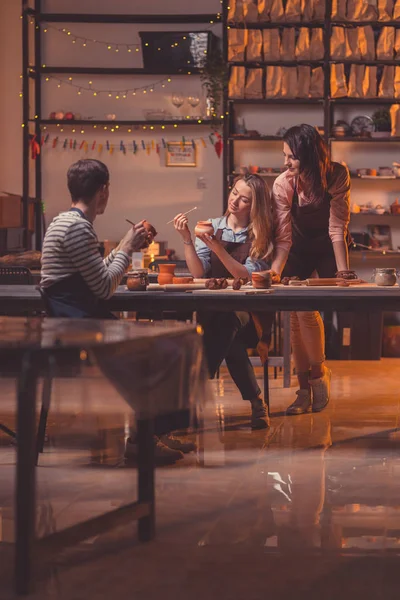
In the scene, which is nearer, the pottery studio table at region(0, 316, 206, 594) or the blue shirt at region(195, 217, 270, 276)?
the pottery studio table at region(0, 316, 206, 594)

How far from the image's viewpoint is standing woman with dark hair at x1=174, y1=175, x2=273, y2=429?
409 cm

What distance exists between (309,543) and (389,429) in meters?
1.75

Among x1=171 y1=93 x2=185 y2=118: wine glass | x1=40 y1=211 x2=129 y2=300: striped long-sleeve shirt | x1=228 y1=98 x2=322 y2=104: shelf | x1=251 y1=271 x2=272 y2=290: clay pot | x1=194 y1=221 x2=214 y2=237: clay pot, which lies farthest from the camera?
x1=171 y1=93 x2=185 y2=118: wine glass

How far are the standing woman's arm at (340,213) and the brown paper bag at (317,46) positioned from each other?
9.71 ft

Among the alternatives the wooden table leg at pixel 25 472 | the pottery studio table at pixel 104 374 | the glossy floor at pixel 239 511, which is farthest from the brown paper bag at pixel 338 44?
the wooden table leg at pixel 25 472

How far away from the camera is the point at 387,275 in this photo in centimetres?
383

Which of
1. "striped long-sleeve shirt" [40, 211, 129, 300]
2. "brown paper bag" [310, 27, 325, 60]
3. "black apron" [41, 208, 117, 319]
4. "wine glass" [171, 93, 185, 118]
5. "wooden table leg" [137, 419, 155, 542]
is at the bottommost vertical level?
"wooden table leg" [137, 419, 155, 542]

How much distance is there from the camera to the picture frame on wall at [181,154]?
25.2 ft

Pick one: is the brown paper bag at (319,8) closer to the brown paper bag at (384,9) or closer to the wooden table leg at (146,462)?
the brown paper bag at (384,9)

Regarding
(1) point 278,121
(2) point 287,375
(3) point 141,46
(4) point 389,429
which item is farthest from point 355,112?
(4) point 389,429

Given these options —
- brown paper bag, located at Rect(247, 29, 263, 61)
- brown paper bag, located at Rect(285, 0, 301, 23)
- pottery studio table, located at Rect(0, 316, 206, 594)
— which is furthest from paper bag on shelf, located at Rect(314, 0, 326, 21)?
pottery studio table, located at Rect(0, 316, 206, 594)

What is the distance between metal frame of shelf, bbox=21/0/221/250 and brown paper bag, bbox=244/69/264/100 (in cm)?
40

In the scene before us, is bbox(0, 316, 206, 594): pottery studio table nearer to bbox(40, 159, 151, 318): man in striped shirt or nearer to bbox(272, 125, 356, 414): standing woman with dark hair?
bbox(40, 159, 151, 318): man in striped shirt

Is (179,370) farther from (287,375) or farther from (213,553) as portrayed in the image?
(287,375)
